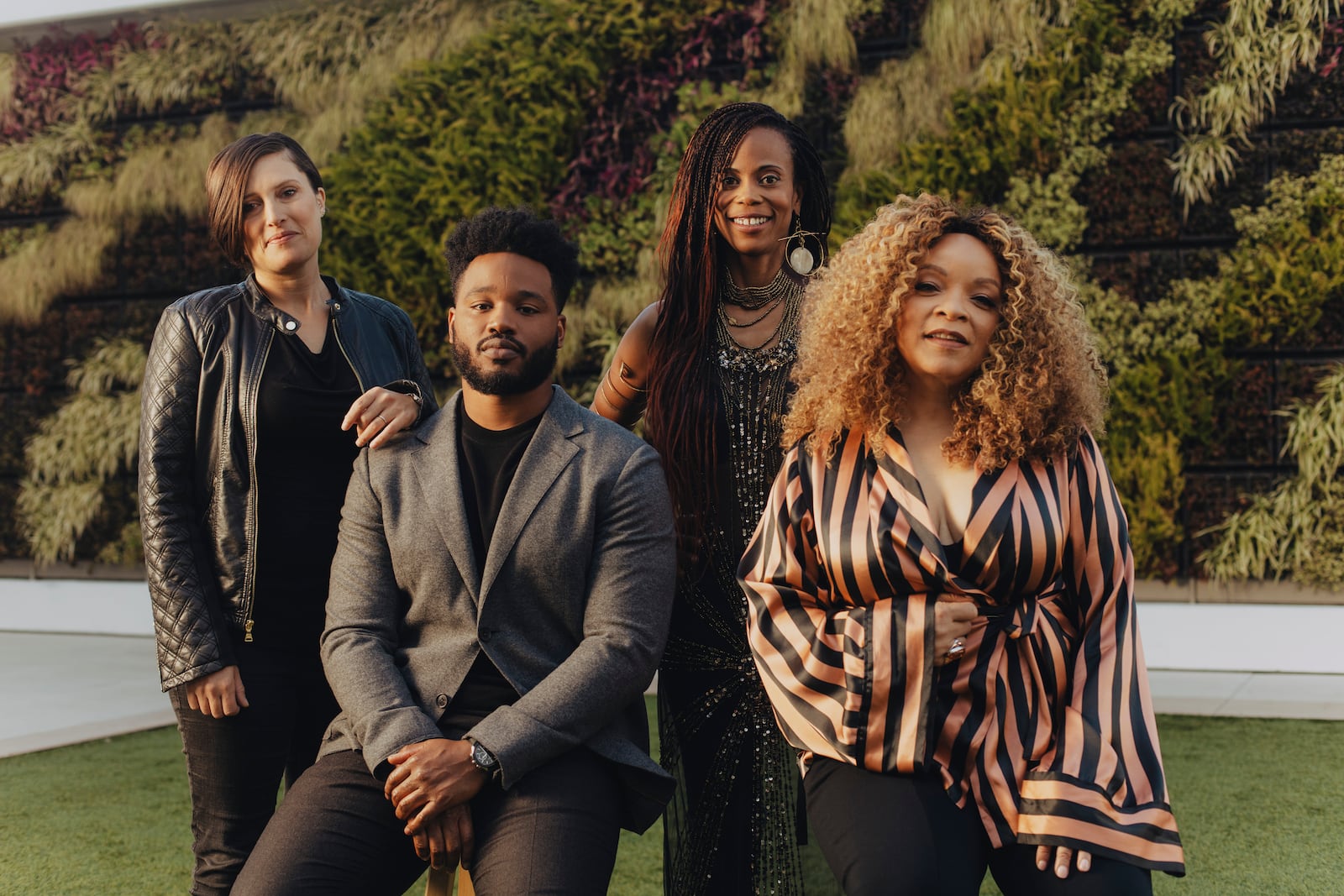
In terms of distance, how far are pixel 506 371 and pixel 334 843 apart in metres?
0.88

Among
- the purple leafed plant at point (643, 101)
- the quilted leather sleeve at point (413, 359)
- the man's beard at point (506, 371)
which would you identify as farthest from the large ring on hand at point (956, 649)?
the purple leafed plant at point (643, 101)

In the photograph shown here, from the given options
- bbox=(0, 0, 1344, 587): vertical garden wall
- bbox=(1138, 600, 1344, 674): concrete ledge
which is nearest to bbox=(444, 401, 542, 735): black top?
bbox=(0, 0, 1344, 587): vertical garden wall

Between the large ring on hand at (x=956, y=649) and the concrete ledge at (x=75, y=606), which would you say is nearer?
the large ring on hand at (x=956, y=649)

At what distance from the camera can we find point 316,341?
100 inches

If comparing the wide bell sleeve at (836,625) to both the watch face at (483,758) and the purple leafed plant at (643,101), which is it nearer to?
the watch face at (483,758)

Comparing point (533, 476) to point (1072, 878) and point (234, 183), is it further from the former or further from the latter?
point (1072, 878)

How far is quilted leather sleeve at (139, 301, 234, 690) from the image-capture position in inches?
91.7

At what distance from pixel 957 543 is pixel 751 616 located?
388 millimetres

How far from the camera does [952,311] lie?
204cm

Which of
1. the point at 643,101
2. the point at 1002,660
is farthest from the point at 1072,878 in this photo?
the point at 643,101

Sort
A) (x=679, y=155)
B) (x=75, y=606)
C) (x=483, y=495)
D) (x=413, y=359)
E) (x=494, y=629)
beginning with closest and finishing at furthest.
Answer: (x=494, y=629), (x=483, y=495), (x=413, y=359), (x=679, y=155), (x=75, y=606)

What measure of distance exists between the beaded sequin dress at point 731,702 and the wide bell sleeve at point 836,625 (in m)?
0.32

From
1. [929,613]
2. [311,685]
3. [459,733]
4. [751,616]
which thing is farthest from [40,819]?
[929,613]

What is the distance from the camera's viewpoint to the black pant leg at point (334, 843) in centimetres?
193
